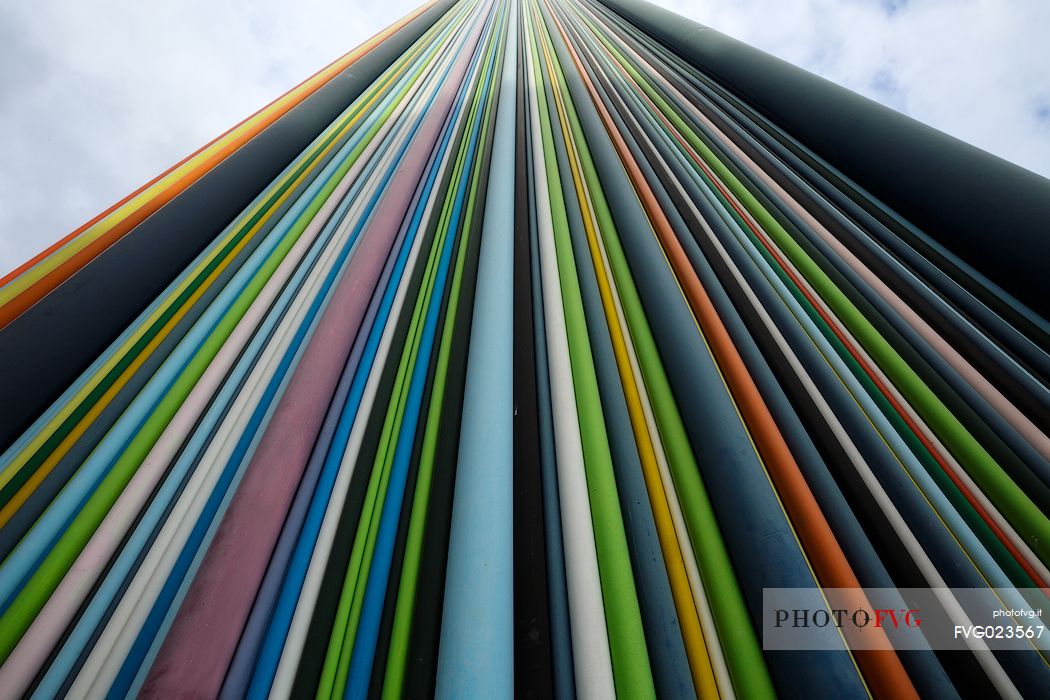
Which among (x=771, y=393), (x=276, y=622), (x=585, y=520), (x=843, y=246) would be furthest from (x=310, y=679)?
(x=843, y=246)

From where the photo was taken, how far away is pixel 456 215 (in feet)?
2.55

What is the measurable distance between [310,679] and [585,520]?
24 cm

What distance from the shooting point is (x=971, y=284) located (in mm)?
574

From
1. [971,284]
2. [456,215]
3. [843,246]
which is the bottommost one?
[971,284]

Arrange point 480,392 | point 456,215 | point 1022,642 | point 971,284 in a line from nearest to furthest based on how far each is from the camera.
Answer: point 1022,642, point 480,392, point 971,284, point 456,215

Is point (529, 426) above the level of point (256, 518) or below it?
above

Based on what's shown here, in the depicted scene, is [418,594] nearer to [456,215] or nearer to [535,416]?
[535,416]

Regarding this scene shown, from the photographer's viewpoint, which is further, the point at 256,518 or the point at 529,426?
the point at 529,426

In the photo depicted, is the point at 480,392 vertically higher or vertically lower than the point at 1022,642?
higher

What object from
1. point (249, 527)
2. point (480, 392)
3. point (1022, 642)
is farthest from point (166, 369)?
point (1022, 642)

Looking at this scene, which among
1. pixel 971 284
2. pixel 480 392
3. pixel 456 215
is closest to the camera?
pixel 480 392

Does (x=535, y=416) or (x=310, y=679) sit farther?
(x=535, y=416)

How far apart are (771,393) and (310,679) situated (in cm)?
48

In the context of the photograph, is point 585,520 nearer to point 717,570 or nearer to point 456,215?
point 717,570
